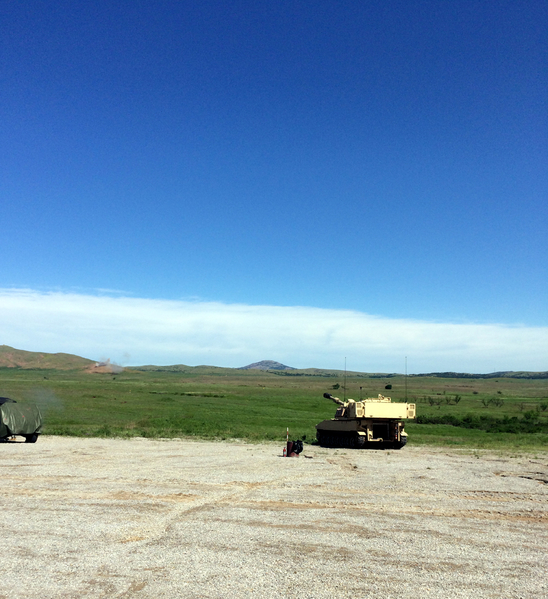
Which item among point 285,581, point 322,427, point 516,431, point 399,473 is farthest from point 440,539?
point 516,431

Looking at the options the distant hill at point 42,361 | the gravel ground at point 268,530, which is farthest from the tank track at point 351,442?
the distant hill at point 42,361

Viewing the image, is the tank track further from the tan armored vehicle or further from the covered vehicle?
the covered vehicle

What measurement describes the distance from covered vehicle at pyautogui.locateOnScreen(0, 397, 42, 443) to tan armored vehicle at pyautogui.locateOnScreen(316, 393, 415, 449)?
1752 cm

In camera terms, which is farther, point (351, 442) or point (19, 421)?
point (351, 442)

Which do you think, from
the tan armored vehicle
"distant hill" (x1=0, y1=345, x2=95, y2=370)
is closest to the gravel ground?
the tan armored vehicle

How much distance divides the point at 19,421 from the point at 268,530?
23418mm

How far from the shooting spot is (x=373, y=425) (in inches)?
1291

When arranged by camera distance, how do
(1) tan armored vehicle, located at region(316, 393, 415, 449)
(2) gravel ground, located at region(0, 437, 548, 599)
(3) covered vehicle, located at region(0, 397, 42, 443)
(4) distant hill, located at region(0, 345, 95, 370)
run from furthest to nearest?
(4) distant hill, located at region(0, 345, 95, 370) → (1) tan armored vehicle, located at region(316, 393, 415, 449) → (3) covered vehicle, located at region(0, 397, 42, 443) → (2) gravel ground, located at region(0, 437, 548, 599)

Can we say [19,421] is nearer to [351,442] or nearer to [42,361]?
[351,442]

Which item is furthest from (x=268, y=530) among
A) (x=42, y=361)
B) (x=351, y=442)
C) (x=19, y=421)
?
(x=42, y=361)

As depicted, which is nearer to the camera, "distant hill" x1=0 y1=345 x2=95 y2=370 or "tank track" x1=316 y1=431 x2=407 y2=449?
"tank track" x1=316 y1=431 x2=407 y2=449

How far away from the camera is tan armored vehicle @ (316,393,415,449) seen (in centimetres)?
3228

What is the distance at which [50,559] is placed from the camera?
10.3m

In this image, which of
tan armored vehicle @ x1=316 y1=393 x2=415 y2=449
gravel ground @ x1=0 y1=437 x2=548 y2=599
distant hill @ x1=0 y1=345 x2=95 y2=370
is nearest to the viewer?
gravel ground @ x1=0 y1=437 x2=548 y2=599
